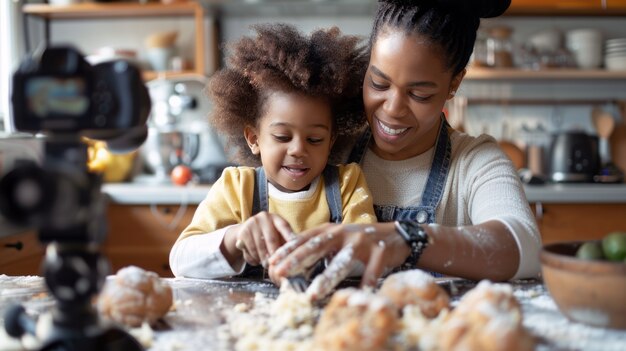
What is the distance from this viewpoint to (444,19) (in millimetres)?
1347

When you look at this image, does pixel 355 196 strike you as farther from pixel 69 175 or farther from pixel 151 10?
pixel 151 10

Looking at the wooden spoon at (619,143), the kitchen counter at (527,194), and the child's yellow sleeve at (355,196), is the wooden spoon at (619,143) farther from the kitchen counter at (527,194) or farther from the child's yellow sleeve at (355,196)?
the child's yellow sleeve at (355,196)

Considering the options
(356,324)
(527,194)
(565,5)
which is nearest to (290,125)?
(356,324)

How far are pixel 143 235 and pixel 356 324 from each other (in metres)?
2.18

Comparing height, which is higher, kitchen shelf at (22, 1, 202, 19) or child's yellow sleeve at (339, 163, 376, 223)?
kitchen shelf at (22, 1, 202, 19)

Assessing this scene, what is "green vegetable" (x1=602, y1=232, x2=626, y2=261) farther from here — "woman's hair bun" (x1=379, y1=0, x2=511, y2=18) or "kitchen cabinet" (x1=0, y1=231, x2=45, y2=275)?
"kitchen cabinet" (x1=0, y1=231, x2=45, y2=275)

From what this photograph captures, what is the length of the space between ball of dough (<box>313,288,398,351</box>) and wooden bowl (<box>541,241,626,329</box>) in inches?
9.0

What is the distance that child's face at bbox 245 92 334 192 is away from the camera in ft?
4.37

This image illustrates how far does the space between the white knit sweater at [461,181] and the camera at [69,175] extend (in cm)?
82

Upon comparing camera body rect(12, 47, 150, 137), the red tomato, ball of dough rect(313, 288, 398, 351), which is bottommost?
the red tomato

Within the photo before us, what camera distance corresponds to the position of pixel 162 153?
3014mm

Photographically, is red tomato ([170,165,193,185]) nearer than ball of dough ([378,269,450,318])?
No

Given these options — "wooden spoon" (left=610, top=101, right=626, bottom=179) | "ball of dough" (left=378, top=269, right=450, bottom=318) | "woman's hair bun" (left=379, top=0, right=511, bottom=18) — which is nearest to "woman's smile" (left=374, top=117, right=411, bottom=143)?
"woman's hair bun" (left=379, top=0, right=511, bottom=18)

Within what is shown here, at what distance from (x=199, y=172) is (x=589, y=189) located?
173cm
